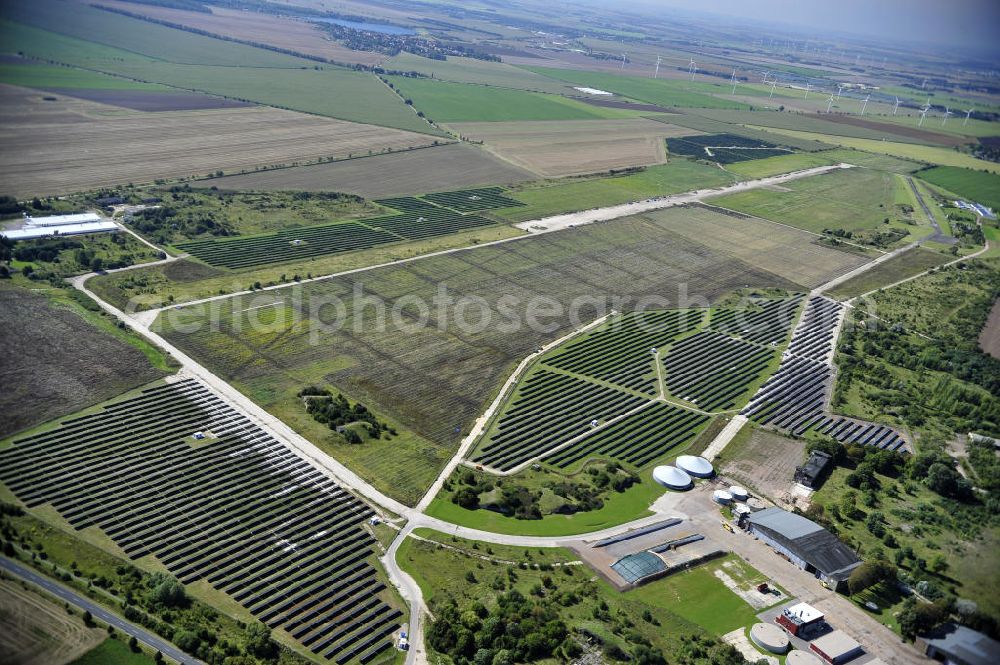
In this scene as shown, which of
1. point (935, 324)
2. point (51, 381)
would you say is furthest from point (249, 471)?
point (935, 324)

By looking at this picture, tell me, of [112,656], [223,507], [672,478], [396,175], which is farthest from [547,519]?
[396,175]

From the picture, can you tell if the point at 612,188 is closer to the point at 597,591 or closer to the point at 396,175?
the point at 396,175

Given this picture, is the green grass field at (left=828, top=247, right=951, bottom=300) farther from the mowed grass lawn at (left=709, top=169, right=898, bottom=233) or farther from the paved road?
the paved road

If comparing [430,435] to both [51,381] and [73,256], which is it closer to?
[51,381]

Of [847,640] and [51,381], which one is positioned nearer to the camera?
[847,640]

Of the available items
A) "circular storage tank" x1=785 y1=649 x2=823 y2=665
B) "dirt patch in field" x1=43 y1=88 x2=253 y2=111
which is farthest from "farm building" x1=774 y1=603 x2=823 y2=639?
"dirt patch in field" x1=43 y1=88 x2=253 y2=111

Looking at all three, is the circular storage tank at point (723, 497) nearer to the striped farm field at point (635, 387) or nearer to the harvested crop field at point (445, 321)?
the striped farm field at point (635, 387)
